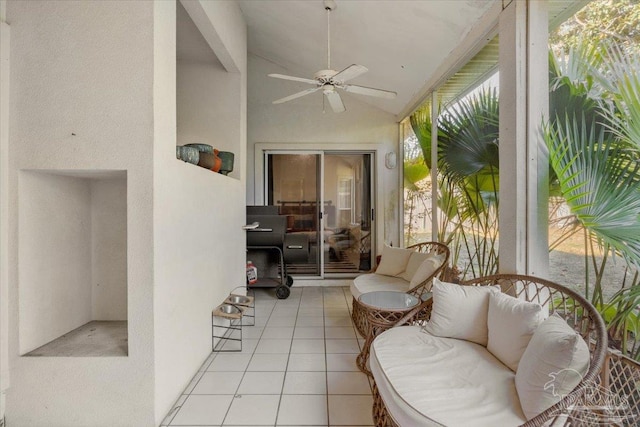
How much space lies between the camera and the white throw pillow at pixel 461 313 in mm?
1762

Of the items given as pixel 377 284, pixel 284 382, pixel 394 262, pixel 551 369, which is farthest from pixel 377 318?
pixel 394 262

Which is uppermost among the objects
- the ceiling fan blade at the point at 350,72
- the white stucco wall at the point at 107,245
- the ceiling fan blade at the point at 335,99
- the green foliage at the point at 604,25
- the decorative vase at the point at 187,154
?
the ceiling fan blade at the point at 350,72

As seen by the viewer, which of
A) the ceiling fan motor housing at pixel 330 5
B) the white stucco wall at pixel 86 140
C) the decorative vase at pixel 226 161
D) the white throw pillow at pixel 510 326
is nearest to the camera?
the white throw pillow at pixel 510 326

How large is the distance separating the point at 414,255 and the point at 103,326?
285 centimetres

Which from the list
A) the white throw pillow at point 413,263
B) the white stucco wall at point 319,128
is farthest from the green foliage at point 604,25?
the white stucco wall at point 319,128

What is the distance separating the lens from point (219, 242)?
2795 millimetres

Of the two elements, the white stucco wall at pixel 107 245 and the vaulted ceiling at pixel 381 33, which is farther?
the vaulted ceiling at pixel 381 33

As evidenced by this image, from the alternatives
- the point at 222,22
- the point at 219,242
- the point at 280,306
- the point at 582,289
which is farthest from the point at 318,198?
the point at 582,289

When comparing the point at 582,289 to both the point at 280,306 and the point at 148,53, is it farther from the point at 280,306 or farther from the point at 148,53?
the point at 280,306

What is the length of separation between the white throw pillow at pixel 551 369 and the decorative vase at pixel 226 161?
2754 mm

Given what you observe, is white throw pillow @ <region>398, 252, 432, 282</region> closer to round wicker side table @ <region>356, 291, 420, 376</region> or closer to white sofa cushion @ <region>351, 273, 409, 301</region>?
white sofa cushion @ <region>351, 273, 409, 301</region>

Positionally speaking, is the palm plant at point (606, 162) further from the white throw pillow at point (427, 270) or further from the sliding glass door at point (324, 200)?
the sliding glass door at point (324, 200)

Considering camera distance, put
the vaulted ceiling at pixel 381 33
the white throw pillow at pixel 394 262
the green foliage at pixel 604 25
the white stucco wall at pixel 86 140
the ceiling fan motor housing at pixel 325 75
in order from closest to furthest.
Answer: the green foliage at pixel 604 25
the white stucco wall at pixel 86 140
the vaulted ceiling at pixel 381 33
the ceiling fan motor housing at pixel 325 75
the white throw pillow at pixel 394 262

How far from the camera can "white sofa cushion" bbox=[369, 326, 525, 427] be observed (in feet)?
3.85
